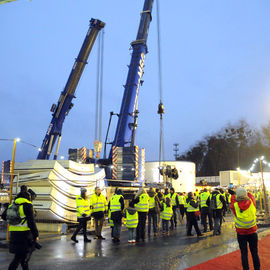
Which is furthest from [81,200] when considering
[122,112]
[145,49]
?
[145,49]

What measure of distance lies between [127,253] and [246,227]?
3.27 meters

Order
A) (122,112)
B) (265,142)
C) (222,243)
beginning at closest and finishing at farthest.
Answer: (222,243) → (122,112) → (265,142)

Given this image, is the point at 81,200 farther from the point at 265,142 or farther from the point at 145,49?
the point at 265,142

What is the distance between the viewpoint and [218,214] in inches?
434

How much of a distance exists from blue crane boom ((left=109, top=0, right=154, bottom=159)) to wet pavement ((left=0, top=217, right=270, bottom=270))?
10257mm

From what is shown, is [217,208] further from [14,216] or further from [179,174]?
[179,174]

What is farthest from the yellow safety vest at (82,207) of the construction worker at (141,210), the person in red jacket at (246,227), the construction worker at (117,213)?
the person in red jacket at (246,227)

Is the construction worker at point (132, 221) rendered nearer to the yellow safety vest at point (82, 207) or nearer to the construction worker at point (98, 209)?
the construction worker at point (98, 209)

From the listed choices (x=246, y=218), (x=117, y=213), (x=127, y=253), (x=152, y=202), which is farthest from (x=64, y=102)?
(x=246, y=218)

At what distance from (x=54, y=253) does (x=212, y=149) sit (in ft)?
203

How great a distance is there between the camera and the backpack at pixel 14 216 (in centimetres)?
518

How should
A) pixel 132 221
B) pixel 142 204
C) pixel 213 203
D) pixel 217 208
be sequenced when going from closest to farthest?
pixel 132 221
pixel 142 204
pixel 217 208
pixel 213 203

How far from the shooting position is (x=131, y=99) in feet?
66.8

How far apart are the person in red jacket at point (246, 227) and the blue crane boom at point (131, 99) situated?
560 inches
